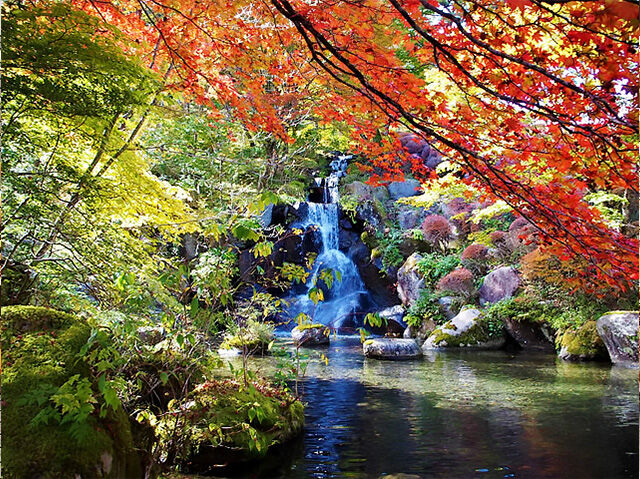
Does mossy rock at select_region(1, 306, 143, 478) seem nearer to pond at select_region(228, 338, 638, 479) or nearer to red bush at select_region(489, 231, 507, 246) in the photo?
pond at select_region(228, 338, 638, 479)

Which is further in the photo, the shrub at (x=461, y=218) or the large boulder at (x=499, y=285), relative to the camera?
the shrub at (x=461, y=218)

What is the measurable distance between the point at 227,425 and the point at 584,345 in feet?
28.5

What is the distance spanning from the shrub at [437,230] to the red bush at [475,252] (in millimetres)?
1463

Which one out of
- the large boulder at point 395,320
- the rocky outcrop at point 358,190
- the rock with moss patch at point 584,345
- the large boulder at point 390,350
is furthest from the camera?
the rocky outcrop at point 358,190

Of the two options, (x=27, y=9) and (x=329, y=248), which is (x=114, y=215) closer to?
(x=27, y=9)

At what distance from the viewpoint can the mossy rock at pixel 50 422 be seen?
232 centimetres

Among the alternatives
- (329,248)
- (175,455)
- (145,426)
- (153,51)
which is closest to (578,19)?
(145,426)

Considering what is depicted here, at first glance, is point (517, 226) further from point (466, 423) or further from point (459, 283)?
point (466, 423)

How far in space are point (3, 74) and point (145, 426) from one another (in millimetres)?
2784

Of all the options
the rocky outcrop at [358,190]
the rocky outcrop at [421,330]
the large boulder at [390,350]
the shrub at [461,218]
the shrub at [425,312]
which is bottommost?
the large boulder at [390,350]

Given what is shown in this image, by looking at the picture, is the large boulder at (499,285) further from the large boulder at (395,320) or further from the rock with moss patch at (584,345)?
the rock with moss patch at (584,345)

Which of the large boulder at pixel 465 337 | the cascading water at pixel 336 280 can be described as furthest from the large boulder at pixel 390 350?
the cascading water at pixel 336 280

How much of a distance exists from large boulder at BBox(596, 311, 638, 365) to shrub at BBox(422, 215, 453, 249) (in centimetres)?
720

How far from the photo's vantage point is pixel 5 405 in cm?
248
